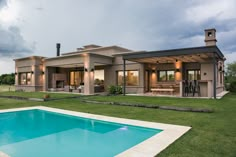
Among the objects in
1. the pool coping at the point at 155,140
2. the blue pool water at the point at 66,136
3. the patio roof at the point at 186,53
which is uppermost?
the patio roof at the point at 186,53

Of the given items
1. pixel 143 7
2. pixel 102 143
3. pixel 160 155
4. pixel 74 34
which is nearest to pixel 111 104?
pixel 102 143

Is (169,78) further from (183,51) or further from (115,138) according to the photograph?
(115,138)

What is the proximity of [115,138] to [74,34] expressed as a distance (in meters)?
18.3

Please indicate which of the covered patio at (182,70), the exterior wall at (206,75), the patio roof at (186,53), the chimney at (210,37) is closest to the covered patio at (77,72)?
the covered patio at (182,70)

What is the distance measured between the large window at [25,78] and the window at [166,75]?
53.3ft

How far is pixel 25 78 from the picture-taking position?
24.2 metres

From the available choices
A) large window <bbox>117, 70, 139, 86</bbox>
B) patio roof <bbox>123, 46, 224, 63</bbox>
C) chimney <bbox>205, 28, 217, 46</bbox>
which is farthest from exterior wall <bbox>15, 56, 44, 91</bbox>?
chimney <bbox>205, 28, 217, 46</bbox>

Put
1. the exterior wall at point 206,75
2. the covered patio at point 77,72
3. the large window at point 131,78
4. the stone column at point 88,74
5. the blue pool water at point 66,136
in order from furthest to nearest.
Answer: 1. the large window at point 131,78
2. the covered patio at point 77,72
3. the stone column at point 88,74
4. the exterior wall at point 206,75
5. the blue pool water at point 66,136

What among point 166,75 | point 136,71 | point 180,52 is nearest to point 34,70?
point 136,71

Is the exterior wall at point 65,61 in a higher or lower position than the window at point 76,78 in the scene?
higher

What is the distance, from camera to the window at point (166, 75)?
16.8 m

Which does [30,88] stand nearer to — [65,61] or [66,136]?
[65,61]

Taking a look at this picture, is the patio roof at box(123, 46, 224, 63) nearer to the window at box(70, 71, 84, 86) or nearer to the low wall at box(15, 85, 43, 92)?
Answer: the window at box(70, 71, 84, 86)

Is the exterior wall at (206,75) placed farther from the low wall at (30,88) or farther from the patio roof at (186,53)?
the low wall at (30,88)
